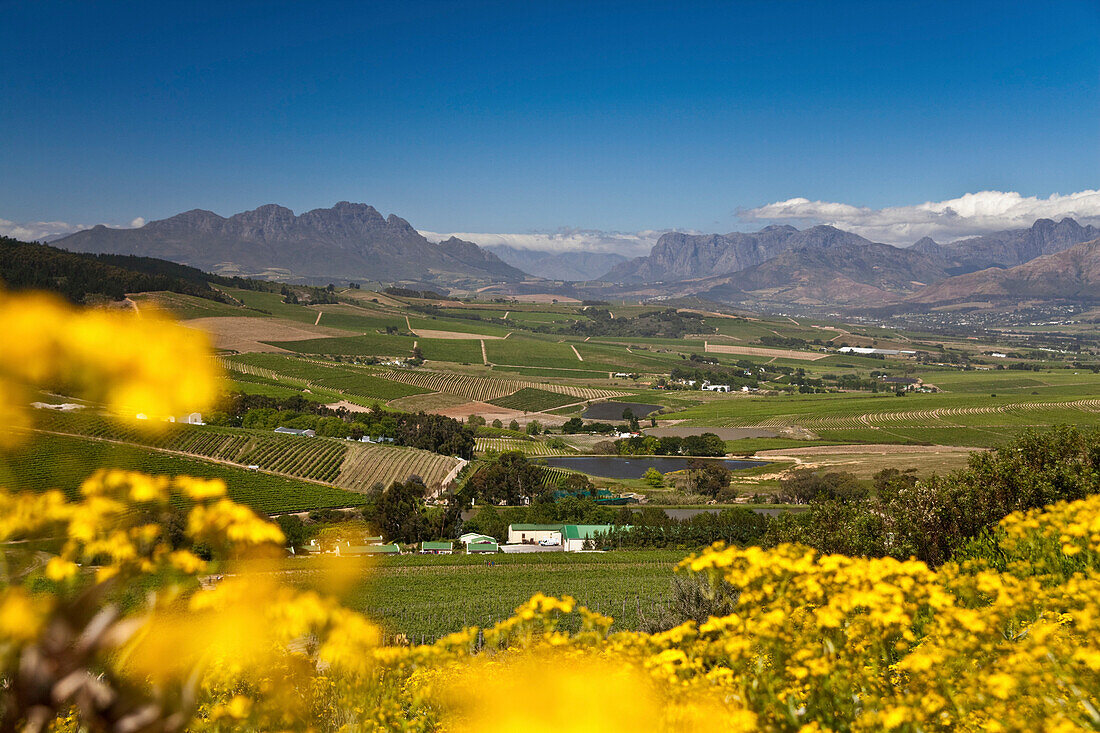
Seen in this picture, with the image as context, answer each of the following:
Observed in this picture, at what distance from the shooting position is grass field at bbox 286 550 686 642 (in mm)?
36906

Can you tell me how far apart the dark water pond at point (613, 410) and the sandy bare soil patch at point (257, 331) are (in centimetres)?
7591

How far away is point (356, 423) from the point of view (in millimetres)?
97062

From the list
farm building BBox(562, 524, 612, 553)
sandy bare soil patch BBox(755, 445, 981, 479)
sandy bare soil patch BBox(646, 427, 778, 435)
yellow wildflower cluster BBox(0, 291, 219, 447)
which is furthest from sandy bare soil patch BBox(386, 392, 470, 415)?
yellow wildflower cluster BBox(0, 291, 219, 447)

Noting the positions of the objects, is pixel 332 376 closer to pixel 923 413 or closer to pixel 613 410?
pixel 613 410

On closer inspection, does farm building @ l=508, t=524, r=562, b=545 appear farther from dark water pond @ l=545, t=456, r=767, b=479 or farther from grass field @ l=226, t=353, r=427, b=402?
grass field @ l=226, t=353, r=427, b=402

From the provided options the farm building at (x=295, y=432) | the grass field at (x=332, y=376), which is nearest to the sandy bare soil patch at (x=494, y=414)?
the grass field at (x=332, y=376)

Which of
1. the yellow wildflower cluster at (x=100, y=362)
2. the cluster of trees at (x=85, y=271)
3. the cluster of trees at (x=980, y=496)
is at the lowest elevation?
the cluster of trees at (x=980, y=496)

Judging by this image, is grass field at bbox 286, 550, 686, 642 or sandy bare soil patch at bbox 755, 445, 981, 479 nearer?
grass field at bbox 286, 550, 686, 642

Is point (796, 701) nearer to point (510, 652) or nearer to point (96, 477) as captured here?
point (510, 652)

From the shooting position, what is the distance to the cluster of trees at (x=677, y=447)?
103m

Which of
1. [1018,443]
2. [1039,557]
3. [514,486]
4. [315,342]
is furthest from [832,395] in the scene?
[1039,557]

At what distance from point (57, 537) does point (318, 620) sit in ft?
4.30

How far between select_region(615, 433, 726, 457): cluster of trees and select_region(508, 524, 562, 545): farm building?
42.6 m

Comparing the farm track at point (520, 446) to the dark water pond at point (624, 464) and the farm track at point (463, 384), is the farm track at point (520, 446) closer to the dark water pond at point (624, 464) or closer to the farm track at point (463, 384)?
the dark water pond at point (624, 464)
